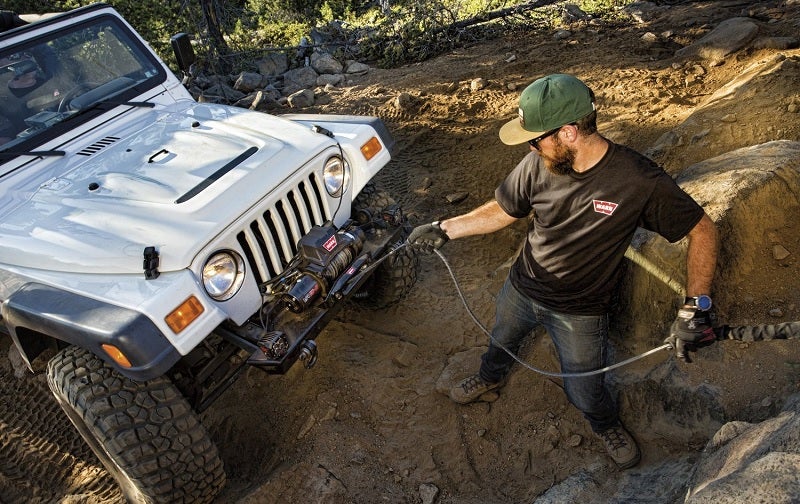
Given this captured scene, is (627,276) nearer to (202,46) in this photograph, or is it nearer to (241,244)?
(241,244)

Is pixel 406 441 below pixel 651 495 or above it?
below

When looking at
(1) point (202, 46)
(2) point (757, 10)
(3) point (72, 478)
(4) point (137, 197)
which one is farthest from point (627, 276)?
(1) point (202, 46)

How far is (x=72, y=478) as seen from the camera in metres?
3.43

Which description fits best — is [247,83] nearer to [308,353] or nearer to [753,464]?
[308,353]

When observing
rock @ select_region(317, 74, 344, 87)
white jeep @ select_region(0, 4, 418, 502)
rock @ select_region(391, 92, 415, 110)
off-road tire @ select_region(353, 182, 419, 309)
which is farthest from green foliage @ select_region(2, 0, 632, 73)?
white jeep @ select_region(0, 4, 418, 502)

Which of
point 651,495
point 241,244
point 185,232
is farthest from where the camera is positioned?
point 241,244

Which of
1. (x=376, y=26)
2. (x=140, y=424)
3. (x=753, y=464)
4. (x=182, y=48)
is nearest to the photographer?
(x=753, y=464)

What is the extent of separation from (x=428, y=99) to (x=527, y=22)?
2586 mm

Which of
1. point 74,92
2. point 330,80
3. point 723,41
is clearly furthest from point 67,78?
point 723,41

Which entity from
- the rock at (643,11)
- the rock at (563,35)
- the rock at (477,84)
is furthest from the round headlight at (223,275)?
the rock at (643,11)

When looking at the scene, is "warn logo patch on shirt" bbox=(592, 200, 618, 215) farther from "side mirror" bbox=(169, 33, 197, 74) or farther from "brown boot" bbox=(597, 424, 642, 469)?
"side mirror" bbox=(169, 33, 197, 74)

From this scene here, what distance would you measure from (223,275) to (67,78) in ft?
6.19

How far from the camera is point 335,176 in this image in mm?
3268

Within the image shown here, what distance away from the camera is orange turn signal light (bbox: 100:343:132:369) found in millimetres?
2303
